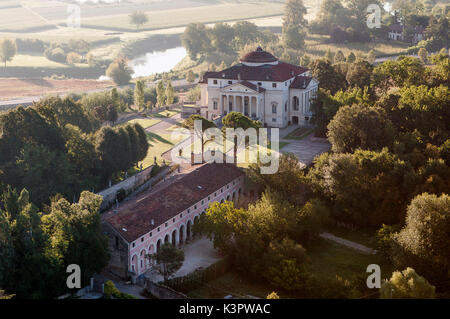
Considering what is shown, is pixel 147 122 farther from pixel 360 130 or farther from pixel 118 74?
pixel 118 74

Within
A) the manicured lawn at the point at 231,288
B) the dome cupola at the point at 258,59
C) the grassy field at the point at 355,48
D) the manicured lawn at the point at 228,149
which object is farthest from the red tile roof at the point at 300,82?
the grassy field at the point at 355,48

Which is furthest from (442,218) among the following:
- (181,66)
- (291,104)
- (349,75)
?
(181,66)

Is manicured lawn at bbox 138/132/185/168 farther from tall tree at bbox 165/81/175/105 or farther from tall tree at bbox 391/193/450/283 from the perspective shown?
tall tree at bbox 391/193/450/283

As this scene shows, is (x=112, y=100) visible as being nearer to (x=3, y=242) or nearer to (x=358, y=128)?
(x=358, y=128)

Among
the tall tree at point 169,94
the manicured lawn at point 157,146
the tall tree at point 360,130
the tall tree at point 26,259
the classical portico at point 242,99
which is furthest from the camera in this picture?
the tall tree at point 169,94

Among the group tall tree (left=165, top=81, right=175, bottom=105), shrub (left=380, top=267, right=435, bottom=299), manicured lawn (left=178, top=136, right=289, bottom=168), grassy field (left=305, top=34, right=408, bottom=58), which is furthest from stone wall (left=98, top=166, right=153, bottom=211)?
grassy field (left=305, top=34, right=408, bottom=58)

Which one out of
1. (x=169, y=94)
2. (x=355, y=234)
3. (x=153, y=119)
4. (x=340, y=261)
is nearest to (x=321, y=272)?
(x=340, y=261)

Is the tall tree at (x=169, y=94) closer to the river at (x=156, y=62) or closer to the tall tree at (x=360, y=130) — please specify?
the tall tree at (x=360, y=130)
